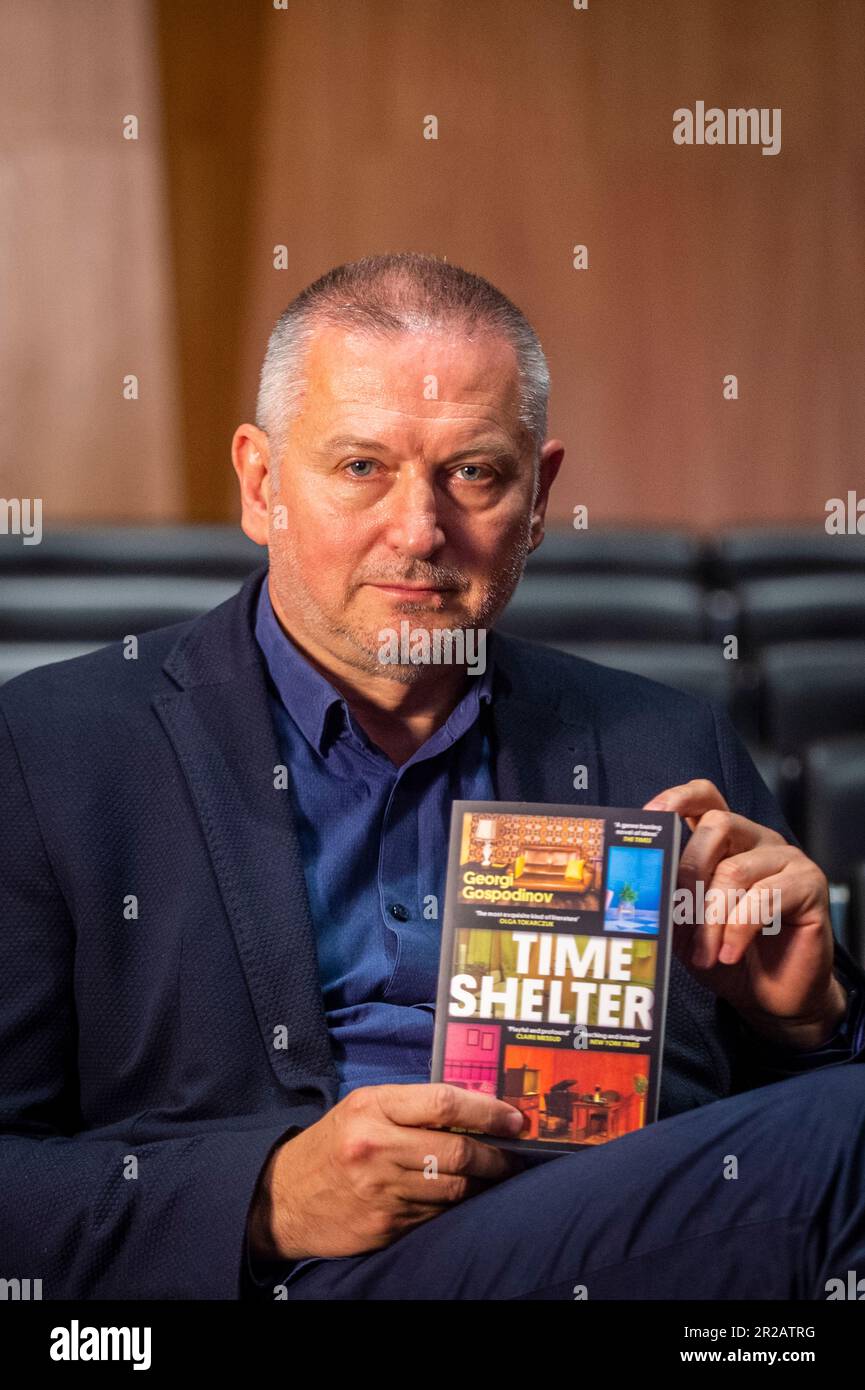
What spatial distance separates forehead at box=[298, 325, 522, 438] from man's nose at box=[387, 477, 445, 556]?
0.16ft

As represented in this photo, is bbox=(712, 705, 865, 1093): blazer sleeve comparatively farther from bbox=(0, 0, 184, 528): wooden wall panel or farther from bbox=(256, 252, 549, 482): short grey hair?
bbox=(0, 0, 184, 528): wooden wall panel

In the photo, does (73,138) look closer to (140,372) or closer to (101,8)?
(101,8)

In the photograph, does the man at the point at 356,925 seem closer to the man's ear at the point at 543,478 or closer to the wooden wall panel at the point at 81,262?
the man's ear at the point at 543,478

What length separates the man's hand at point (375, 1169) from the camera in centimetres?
94

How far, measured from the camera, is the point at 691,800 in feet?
3.68

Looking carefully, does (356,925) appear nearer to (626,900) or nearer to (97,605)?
(626,900)

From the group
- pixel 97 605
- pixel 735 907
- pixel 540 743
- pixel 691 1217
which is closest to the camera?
pixel 691 1217

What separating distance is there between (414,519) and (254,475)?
207mm

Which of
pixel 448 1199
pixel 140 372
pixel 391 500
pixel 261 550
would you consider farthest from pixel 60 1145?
pixel 140 372

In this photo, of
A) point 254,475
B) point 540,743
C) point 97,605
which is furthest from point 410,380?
point 97,605

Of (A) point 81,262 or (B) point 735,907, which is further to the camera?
(A) point 81,262

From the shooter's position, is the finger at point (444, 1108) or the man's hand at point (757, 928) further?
the man's hand at point (757, 928)

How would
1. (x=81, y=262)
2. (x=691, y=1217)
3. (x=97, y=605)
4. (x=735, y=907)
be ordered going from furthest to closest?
(x=81, y=262) → (x=97, y=605) → (x=735, y=907) → (x=691, y=1217)

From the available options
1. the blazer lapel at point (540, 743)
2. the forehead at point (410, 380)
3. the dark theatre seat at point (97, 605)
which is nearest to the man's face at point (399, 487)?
the forehead at point (410, 380)
